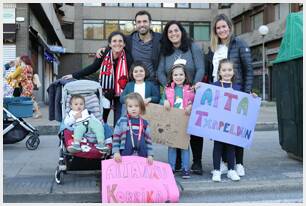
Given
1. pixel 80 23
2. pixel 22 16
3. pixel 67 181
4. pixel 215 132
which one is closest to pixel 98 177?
pixel 67 181

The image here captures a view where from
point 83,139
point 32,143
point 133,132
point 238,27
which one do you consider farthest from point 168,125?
point 238,27

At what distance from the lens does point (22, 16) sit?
19016 millimetres

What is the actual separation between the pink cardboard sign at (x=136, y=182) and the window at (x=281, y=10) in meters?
28.0

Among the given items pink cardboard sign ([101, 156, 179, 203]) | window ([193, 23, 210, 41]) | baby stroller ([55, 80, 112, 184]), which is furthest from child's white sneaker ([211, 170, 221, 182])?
window ([193, 23, 210, 41])

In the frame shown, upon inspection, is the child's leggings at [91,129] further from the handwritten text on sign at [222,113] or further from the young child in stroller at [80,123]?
the handwritten text on sign at [222,113]

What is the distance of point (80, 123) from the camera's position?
5.27 m

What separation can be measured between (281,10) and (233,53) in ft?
92.6

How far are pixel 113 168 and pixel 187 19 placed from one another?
4217 cm

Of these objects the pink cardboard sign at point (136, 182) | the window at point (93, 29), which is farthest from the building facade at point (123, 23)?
the pink cardboard sign at point (136, 182)

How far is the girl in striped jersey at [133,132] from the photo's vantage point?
17.0 ft

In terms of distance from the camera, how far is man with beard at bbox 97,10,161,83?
588 cm

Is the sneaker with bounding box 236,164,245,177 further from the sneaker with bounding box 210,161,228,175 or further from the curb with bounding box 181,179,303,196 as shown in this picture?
the curb with bounding box 181,179,303,196

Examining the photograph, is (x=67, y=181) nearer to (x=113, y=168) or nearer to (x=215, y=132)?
(x=113, y=168)

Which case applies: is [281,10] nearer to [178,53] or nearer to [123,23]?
[123,23]
